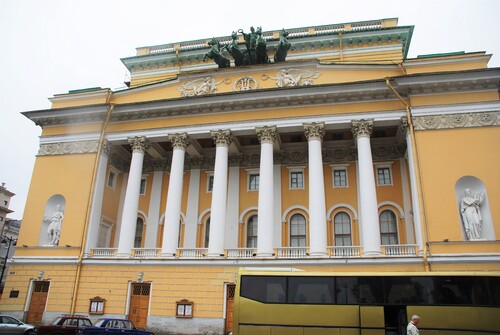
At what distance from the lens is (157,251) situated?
23750mm

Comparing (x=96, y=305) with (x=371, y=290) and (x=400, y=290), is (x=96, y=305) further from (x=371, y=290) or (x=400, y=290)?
(x=400, y=290)

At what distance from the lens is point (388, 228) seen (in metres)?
24.1

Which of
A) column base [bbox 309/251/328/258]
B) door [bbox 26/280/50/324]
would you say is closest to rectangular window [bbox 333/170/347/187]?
column base [bbox 309/251/328/258]

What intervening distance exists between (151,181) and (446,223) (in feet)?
57.8

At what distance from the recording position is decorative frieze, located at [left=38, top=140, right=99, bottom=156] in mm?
25422

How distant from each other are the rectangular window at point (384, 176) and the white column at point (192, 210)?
35.9 feet

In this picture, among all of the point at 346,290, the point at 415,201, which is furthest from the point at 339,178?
the point at 346,290

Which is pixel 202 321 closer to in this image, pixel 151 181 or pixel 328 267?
pixel 328 267

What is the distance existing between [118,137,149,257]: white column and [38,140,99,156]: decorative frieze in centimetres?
238

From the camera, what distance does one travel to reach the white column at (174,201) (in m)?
Answer: 22.2

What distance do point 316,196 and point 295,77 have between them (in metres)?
6.94

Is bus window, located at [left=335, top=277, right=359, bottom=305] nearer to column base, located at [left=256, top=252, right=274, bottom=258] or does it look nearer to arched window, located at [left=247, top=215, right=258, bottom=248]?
column base, located at [left=256, top=252, right=274, bottom=258]

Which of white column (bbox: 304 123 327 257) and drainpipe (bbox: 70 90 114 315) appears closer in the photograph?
white column (bbox: 304 123 327 257)

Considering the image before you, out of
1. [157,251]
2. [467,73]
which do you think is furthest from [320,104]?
[157,251]
